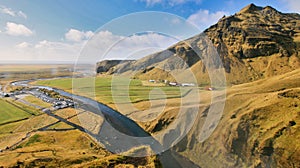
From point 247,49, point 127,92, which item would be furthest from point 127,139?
point 247,49

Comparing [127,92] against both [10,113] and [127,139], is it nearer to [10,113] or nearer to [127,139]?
[127,139]

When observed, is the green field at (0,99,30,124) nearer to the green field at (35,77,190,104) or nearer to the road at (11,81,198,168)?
the road at (11,81,198,168)

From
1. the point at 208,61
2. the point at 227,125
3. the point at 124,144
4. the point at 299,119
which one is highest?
the point at 208,61

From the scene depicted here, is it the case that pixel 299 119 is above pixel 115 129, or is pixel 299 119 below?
above

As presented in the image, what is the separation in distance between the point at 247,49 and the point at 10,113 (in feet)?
245

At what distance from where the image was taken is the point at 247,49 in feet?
252

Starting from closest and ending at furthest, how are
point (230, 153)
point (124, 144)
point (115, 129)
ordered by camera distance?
point (124, 144) < point (230, 153) < point (115, 129)

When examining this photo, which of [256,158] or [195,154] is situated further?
[195,154]

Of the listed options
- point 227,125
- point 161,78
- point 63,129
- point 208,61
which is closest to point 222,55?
point 208,61

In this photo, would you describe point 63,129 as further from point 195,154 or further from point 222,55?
point 222,55

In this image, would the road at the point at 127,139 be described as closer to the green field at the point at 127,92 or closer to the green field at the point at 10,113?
the green field at the point at 127,92

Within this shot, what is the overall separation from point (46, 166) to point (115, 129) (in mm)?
14410

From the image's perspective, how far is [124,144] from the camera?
24.6 m

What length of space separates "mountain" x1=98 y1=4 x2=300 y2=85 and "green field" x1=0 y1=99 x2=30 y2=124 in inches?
1184
